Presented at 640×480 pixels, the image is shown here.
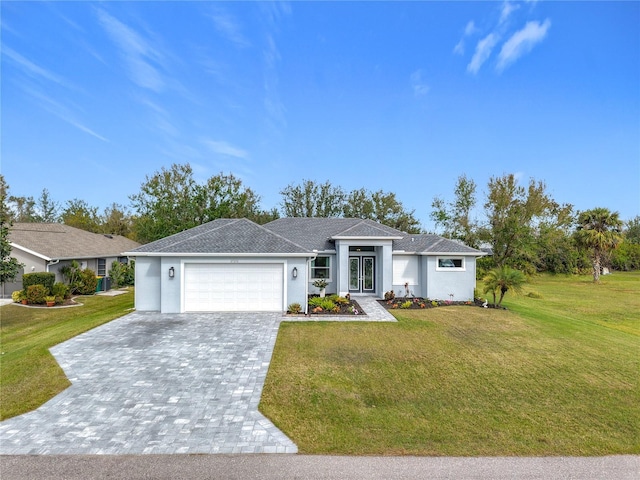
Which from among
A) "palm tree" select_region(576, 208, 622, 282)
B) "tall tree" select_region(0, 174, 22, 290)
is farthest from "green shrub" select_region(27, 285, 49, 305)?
"palm tree" select_region(576, 208, 622, 282)

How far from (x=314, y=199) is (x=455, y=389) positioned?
38618mm

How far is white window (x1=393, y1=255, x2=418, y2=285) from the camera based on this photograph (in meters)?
19.0

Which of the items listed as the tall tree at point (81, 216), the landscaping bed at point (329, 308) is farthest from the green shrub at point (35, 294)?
the tall tree at point (81, 216)

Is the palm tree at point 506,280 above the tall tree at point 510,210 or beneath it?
beneath

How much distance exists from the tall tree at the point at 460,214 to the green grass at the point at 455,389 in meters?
24.8

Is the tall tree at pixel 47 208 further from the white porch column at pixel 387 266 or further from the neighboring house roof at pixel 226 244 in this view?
the white porch column at pixel 387 266

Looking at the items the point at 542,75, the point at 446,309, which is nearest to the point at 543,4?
the point at 542,75

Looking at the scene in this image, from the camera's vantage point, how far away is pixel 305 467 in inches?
180

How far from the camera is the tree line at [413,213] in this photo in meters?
29.5

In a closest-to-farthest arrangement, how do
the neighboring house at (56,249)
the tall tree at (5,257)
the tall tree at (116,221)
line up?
1. the tall tree at (5,257)
2. the neighboring house at (56,249)
3. the tall tree at (116,221)

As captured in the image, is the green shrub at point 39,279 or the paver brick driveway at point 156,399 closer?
the paver brick driveway at point 156,399

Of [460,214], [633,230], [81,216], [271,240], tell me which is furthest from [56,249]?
[633,230]

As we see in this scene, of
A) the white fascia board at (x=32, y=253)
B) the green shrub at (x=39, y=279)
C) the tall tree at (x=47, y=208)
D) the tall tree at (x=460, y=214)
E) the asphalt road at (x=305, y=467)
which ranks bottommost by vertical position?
the asphalt road at (x=305, y=467)

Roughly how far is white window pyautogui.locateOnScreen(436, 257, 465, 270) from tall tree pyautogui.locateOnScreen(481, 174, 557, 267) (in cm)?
2097
